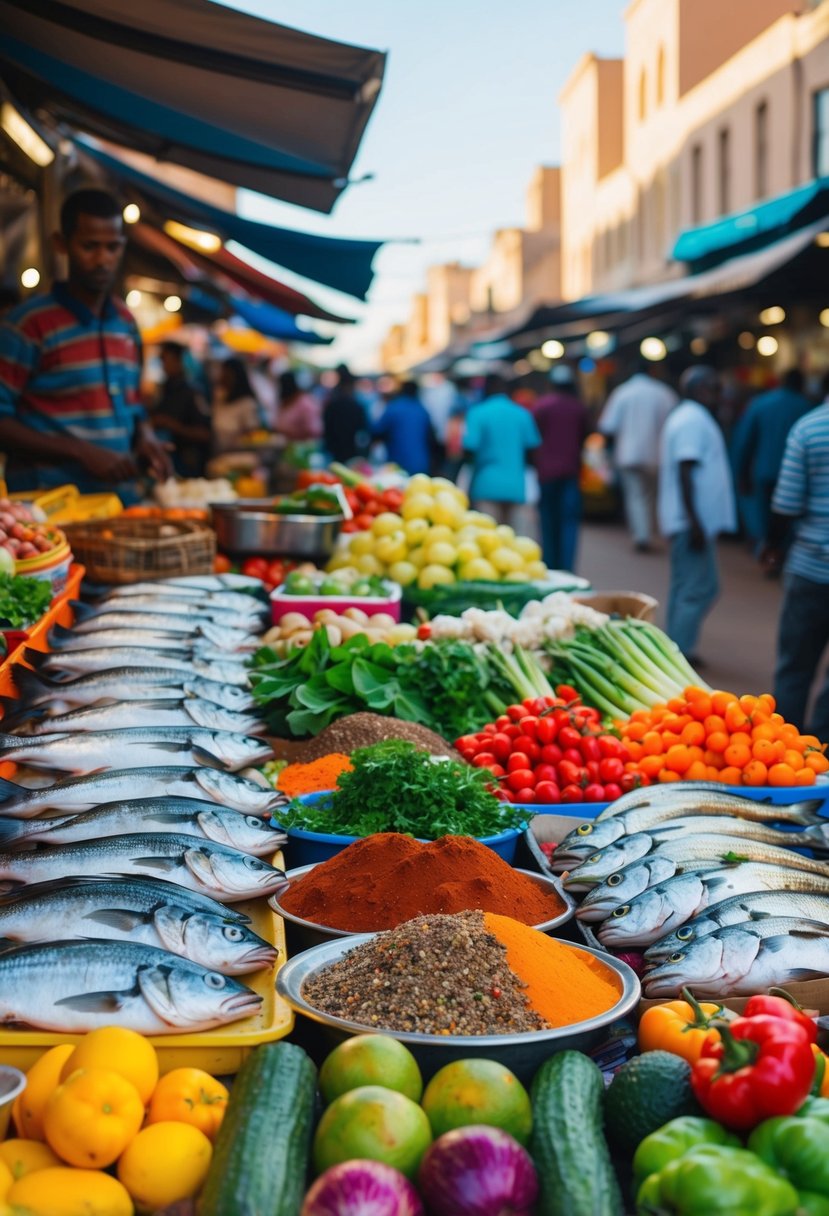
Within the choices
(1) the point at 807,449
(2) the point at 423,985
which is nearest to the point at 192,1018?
(2) the point at 423,985

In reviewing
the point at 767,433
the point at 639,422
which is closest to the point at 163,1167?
the point at 767,433

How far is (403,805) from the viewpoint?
11.1 ft

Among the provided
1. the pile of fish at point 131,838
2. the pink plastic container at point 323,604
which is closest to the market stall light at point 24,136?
the pink plastic container at point 323,604

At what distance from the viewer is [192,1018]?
233cm

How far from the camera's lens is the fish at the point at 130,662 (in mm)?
4168

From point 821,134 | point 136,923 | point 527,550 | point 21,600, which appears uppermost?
point 821,134

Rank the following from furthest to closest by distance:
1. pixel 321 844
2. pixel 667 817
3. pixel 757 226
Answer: pixel 757 226 → pixel 667 817 → pixel 321 844

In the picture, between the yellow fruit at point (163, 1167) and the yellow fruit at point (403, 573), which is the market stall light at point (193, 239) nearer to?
the yellow fruit at point (403, 573)

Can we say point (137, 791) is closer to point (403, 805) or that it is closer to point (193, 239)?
point (403, 805)

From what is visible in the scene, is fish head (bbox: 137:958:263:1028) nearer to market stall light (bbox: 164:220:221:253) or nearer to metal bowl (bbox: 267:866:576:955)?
metal bowl (bbox: 267:866:576:955)

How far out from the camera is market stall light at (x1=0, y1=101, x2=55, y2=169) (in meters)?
7.91

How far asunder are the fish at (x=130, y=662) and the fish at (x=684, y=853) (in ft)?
5.51

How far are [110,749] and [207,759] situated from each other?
29 cm

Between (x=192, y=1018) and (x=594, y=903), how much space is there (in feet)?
3.74
